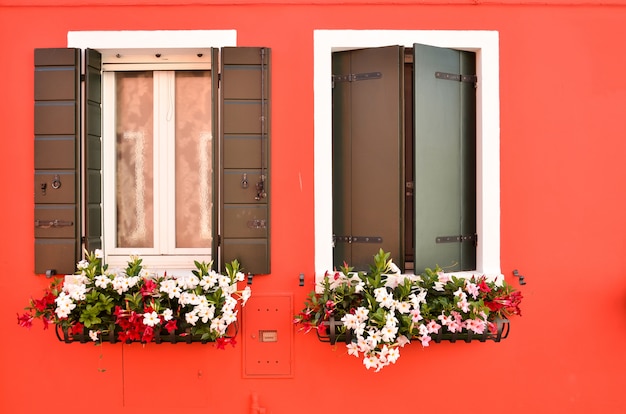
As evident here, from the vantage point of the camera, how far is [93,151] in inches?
153

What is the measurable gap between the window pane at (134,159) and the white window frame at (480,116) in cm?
132

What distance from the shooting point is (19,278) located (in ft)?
12.8

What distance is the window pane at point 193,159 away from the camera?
4.07 meters

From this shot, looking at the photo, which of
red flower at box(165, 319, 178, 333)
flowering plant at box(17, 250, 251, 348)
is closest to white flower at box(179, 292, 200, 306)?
flowering plant at box(17, 250, 251, 348)

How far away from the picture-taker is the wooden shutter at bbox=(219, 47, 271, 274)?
378 centimetres

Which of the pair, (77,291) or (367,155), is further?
(367,155)

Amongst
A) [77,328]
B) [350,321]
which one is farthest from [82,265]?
[350,321]

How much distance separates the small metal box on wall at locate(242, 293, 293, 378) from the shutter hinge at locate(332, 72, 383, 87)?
64.7 inches

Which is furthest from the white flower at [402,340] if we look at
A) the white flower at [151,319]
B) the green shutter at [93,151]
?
the green shutter at [93,151]

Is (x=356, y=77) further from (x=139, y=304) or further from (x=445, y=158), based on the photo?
(x=139, y=304)

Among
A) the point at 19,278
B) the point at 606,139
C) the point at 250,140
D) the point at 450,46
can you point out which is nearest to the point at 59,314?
the point at 19,278

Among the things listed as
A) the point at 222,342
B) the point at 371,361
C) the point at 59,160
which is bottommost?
the point at 371,361

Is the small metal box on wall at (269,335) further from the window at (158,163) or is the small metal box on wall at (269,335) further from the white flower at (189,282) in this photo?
the window at (158,163)

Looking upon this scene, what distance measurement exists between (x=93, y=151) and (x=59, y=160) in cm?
24
